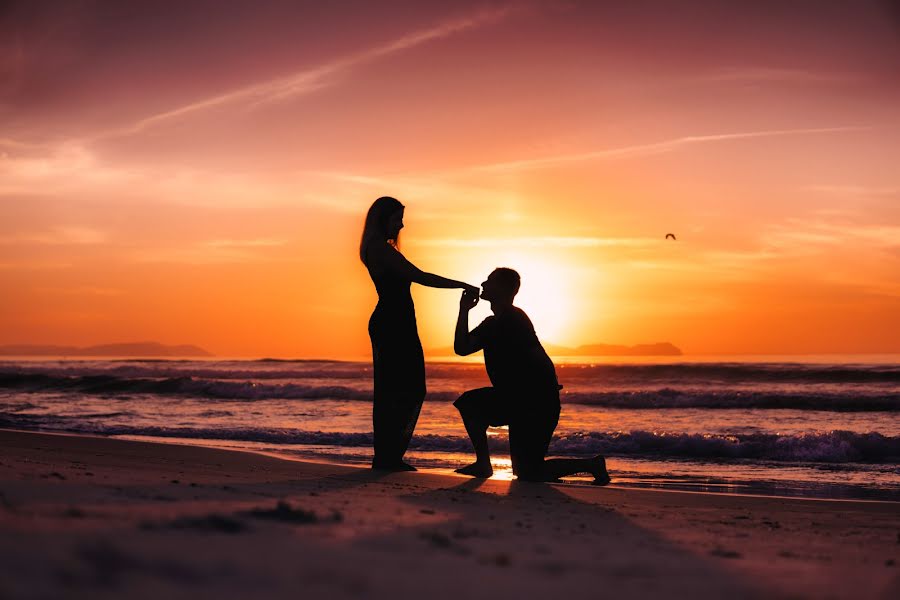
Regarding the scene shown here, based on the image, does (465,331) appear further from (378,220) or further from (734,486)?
(734,486)

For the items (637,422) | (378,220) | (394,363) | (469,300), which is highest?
(378,220)

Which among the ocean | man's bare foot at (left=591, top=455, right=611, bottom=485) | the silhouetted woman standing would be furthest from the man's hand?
the ocean

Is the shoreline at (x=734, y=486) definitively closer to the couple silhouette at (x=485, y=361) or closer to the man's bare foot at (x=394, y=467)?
the man's bare foot at (x=394, y=467)

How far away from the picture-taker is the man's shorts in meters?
7.07

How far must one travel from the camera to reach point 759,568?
332 cm

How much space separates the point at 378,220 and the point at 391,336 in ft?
3.23

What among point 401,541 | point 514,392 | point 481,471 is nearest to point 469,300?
point 514,392

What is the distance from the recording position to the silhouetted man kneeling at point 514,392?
709 cm

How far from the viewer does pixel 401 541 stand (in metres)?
3.44

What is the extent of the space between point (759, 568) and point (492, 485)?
3.39 m

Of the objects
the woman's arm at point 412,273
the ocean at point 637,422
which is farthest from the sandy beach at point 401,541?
the ocean at point 637,422

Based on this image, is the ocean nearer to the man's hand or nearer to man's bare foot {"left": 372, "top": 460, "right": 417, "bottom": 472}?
man's bare foot {"left": 372, "top": 460, "right": 417, "bottom": 472}

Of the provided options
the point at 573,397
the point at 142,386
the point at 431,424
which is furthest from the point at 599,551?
the point at 142,386

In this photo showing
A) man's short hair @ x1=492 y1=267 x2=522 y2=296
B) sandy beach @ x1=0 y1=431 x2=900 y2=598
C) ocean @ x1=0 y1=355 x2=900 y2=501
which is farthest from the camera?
ocean @ x1=0 y1=355 x2=900 y2=501
